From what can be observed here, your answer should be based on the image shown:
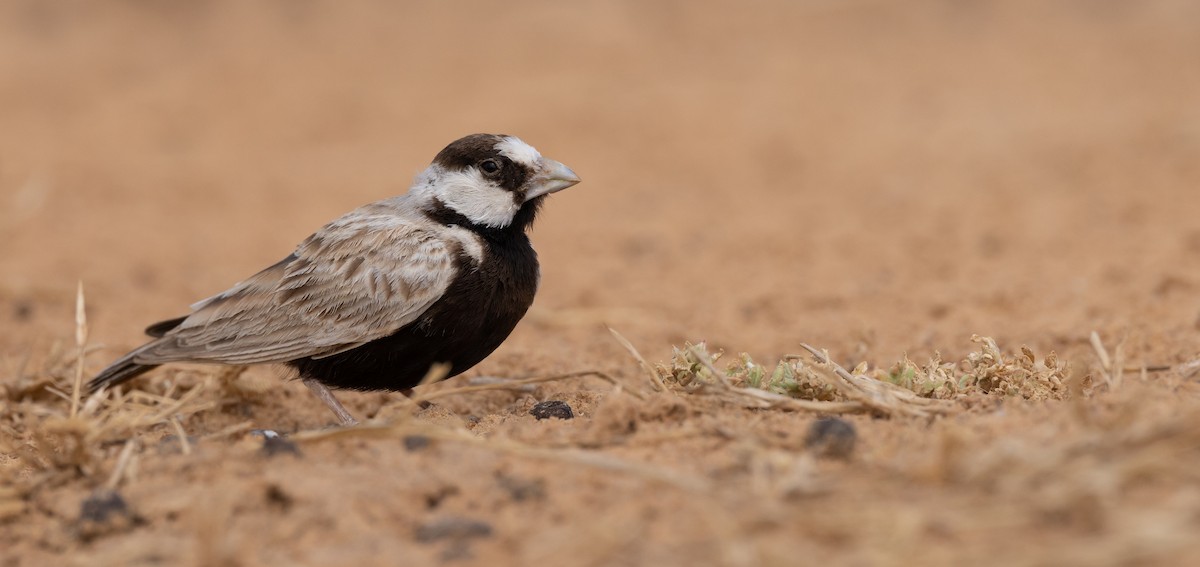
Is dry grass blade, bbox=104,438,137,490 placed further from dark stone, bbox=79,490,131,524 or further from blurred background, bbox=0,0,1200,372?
blurred background, bbox=0,0,1200,372

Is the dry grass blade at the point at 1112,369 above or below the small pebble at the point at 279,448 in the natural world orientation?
above

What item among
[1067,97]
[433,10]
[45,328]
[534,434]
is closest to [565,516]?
[534,434]

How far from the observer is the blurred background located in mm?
7715

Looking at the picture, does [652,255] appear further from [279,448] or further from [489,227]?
[279,448]

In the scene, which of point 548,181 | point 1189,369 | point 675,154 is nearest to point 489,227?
point 548,181

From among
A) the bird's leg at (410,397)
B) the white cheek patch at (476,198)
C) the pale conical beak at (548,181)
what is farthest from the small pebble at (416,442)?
the pale conical beak at (548,181)

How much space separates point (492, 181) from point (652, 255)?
4583 millimetres

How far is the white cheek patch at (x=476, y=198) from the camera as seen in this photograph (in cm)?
541

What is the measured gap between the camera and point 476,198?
5.45 metres

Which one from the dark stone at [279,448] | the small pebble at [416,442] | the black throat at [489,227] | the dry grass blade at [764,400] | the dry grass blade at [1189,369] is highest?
the black throat at [489,227]

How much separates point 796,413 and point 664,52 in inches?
516

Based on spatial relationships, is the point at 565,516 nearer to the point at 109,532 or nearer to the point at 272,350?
the point at 109,532

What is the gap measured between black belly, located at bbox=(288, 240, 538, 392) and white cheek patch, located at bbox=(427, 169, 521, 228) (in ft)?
0.62

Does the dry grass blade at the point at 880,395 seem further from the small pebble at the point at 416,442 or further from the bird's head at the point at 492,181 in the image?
the bird's head at the point at 492,181
